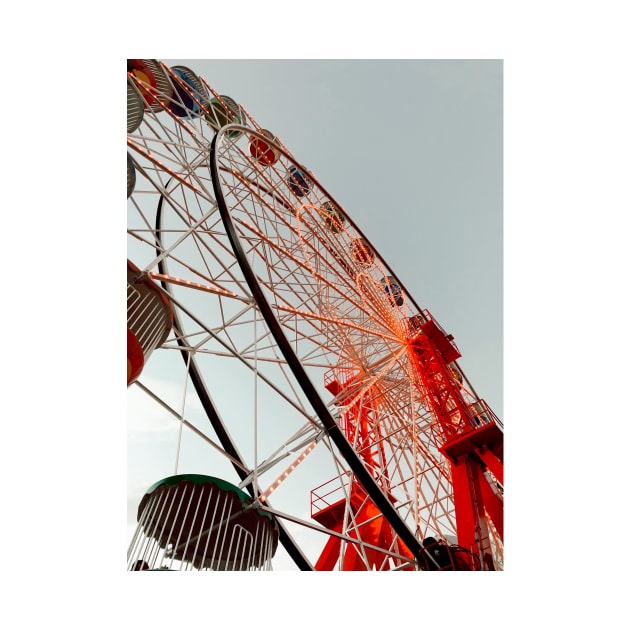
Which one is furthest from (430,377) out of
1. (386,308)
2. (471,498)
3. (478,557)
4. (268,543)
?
(268,543)

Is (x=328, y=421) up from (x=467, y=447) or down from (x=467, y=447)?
down

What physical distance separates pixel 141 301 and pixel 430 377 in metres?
9.00

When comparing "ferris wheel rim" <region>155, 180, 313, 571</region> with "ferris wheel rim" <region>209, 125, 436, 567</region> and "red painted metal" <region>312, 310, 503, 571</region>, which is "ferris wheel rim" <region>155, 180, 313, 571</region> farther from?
"ferris wheel rim" <region>209, 125, 436, 567</region>

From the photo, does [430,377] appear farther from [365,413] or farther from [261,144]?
[261,144]

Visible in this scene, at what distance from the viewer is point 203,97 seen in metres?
12.6

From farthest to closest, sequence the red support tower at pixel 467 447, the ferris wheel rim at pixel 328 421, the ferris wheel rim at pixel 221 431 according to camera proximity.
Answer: the red support tower at pixel 467 447 < the ferris wheel rim at pixel 221 431 < the ferris wheel rim at pixel 328 421

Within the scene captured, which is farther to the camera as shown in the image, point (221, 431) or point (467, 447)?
point (467, 447)

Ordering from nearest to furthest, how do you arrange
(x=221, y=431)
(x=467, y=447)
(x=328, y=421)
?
(x=328, y=421), (x=221, y=431), (x=467, y=447)

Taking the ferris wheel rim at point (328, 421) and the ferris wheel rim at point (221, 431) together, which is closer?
the ferris wheel rim at point (328, 421)

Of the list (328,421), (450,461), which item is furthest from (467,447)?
Answer: (328,421)

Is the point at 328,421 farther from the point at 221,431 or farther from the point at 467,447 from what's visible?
the point at 467,447

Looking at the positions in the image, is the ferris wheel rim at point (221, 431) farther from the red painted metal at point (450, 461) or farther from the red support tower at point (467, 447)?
the red support tower at point (467, 447)

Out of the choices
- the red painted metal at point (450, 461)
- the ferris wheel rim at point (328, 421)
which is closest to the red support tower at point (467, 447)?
the red painted metal at point (450, 461)

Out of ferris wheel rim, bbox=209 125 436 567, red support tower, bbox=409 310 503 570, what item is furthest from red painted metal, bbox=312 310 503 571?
ferris wheel rim, bbox=209 125 436 567
